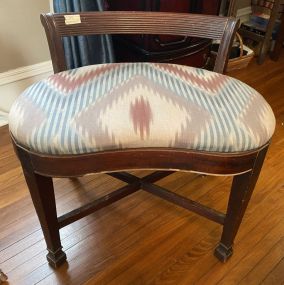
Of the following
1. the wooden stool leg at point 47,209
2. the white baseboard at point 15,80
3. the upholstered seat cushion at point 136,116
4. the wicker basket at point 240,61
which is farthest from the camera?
the wicker basket at point 240,61

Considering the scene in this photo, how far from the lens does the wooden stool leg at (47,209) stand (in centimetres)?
71

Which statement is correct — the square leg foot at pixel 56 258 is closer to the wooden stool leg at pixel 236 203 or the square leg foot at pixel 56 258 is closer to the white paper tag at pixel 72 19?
the wooden stool leg at pixel 236 203

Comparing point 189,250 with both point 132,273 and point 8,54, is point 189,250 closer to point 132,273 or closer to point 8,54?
point 132,273

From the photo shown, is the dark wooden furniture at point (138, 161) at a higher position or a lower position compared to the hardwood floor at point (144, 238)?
higher

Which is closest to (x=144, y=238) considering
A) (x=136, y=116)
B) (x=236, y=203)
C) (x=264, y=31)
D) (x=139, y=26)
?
(x=236, y=203)

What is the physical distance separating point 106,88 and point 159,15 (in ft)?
0.92

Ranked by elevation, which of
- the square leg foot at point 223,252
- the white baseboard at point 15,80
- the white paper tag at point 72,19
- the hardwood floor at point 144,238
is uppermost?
the white paper tag at point 72,19

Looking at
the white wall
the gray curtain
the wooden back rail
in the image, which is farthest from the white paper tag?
the white wall

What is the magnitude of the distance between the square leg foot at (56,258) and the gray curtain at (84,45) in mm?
625

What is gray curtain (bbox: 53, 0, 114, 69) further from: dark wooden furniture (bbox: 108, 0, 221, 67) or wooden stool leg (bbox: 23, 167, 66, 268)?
wooden stool leg (bbox: 23, 167, 66, 268)

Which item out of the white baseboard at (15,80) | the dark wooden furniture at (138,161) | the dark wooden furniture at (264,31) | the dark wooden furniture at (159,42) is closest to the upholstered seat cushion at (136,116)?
the dark wooden furniture at (138,161)

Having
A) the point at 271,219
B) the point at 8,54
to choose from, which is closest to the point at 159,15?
the point at 271,219

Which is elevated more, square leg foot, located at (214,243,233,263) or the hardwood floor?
square leg foot, located at (214,243,233,263)

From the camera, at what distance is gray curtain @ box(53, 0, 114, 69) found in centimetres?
116
